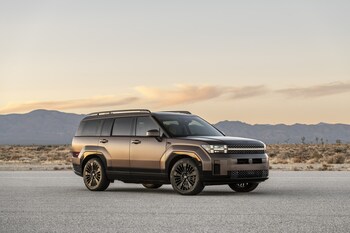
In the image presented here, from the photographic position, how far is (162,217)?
12711 mm

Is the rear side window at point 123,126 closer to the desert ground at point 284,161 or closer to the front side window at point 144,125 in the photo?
the front side window at point 144,125

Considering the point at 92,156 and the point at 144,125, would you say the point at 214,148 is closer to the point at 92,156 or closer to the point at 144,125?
the point at 144,125

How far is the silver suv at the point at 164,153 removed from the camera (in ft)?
55.8

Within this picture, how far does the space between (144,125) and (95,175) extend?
6.52ft

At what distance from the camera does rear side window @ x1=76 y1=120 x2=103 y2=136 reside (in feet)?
63.6

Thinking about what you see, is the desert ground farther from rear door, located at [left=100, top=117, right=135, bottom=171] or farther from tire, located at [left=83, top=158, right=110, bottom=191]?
rear door, located at [left=100, top=117, right=135, bottom=171]

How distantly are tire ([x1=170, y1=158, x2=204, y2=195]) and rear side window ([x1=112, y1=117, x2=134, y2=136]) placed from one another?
1.93 meters

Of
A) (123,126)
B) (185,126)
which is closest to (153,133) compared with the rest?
Result: (185,126)

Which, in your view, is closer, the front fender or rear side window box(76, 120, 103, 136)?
the front fender

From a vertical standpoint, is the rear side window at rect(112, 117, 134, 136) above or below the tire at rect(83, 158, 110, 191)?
above

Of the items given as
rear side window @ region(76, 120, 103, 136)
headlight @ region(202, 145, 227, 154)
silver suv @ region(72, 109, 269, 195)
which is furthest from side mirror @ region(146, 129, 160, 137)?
rear side window @ region(76, 120, 103, 136)

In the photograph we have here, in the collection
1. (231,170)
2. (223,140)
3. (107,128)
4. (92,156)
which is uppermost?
(107,128)

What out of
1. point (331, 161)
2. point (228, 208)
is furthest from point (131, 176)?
point (331, 161)

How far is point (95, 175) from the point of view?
753 inches
